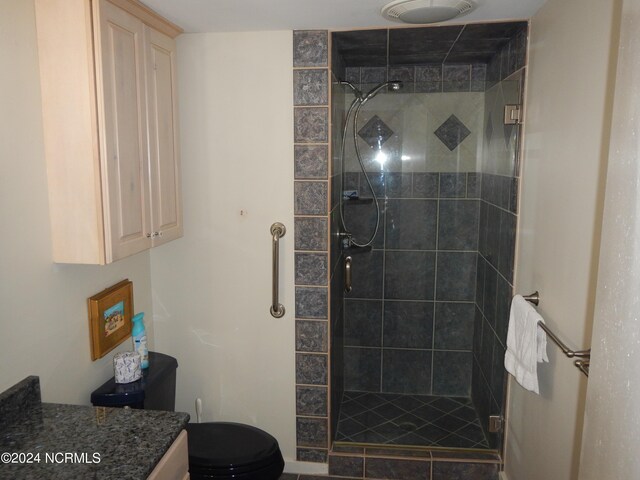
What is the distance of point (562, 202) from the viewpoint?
181 centimetres

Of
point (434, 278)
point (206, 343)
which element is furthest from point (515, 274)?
point (206, 343)

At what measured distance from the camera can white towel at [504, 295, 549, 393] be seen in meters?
1.80

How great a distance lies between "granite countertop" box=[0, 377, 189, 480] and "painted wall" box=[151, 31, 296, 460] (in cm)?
95

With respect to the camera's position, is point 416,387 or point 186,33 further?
point 416,387

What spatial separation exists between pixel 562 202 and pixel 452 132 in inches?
57.2

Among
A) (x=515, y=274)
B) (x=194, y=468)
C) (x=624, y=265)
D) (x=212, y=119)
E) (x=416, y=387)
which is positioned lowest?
(x=416, y=387)

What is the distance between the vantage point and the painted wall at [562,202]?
1.55 meters

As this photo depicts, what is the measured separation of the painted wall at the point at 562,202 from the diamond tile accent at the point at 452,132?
900 millimetres

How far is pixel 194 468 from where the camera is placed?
6.82 ft

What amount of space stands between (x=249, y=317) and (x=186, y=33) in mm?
1405

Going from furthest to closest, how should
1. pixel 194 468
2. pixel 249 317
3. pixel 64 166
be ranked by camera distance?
pixel 249 317 → pixel 194 468 → pixel 64 166

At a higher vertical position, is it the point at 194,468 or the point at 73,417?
the point at 73,417

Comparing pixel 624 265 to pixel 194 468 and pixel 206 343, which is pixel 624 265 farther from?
pixel 206 343

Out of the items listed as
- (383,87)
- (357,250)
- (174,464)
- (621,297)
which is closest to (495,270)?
(357,250)
